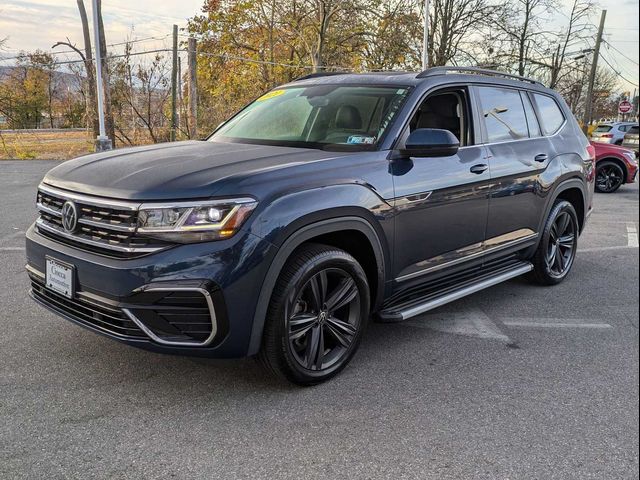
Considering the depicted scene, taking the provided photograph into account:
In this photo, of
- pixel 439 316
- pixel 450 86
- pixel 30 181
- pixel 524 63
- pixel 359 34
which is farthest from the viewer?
pixel 524 63

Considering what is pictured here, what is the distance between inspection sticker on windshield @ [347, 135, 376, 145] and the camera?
3.61 meters

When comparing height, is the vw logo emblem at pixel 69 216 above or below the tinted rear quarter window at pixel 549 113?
below

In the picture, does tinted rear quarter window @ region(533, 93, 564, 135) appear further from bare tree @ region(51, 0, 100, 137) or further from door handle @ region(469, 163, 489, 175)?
bare tree @ region(51, 0, 100, 137)

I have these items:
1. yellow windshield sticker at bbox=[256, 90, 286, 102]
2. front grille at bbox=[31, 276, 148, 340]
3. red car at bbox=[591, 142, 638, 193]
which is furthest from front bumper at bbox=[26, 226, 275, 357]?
red car at bbox=[591, 142, 638, 193]

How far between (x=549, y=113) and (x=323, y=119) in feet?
8.31

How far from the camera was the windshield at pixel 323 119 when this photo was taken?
372 centimetres

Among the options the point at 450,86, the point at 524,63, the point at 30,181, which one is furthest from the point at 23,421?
the point at 524,63

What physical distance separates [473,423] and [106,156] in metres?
2.65

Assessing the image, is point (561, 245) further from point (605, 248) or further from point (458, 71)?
point (458, 71)

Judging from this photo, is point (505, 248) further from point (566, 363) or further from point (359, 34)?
point (359, 34)

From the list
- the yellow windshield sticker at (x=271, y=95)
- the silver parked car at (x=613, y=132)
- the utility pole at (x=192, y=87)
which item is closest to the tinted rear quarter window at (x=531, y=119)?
the yellow windshield sticker at (x=271, y=95)

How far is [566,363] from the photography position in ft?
11.9

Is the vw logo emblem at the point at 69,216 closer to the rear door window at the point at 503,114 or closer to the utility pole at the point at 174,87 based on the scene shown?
the rear door window at the point at 503,114

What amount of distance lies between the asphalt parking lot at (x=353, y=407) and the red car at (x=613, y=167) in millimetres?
9692
